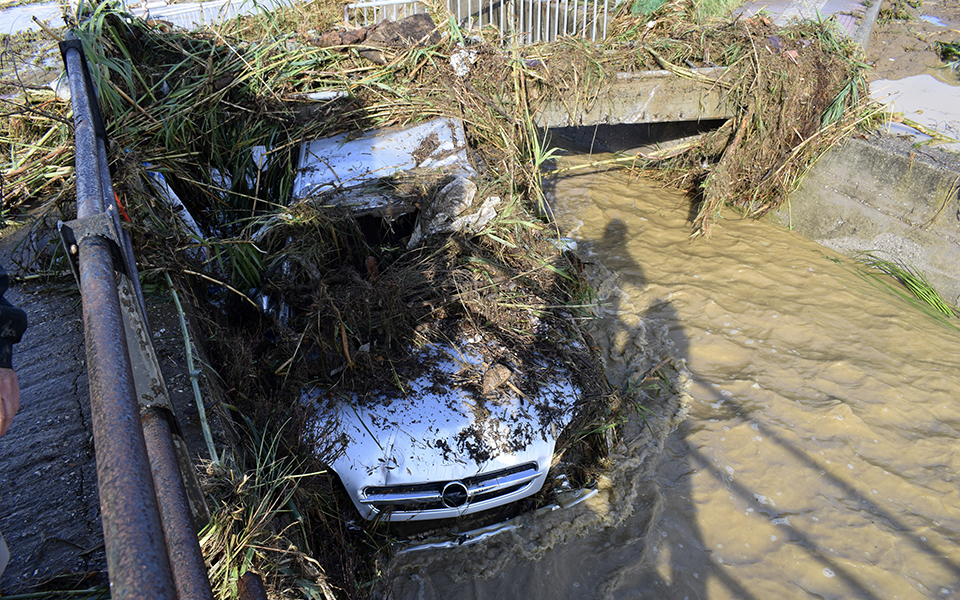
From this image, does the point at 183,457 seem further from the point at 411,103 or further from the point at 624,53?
the point at 624,53

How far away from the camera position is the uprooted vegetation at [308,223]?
8.67ft

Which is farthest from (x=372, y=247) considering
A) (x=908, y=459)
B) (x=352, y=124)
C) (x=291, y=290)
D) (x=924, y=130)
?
(x=924, y=130)

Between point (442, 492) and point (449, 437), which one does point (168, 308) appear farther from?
point (442, 492)

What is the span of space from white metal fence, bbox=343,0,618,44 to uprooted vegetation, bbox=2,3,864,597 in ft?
1.74

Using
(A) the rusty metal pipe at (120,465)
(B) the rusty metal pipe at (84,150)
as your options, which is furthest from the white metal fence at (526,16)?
(A) the rusty metal pipe at (120,465)

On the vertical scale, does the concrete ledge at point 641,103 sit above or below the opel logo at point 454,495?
above

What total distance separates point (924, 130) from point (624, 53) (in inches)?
143

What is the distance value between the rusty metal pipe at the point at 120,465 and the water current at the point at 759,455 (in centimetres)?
245

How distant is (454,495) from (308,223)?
1.83 meters

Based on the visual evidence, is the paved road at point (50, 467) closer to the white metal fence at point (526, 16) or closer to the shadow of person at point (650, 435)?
the shadow of person at point (650, 435)

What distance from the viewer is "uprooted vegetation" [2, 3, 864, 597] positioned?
8.67 feet

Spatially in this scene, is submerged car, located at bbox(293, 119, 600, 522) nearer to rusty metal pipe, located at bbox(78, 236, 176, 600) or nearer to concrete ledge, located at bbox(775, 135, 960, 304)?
rusty metal pipe, located at bbox(78, 236, 176, 600)

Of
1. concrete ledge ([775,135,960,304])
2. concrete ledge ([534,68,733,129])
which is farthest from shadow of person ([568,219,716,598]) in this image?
concrete ledge ([775,135,960,304])

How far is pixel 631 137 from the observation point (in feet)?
26.7
